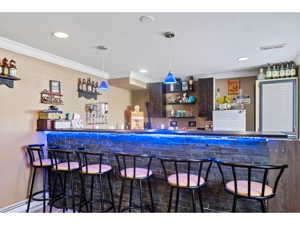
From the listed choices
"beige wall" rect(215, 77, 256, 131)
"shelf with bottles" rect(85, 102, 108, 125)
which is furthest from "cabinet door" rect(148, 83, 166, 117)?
"beige wall" rect(215, 77, 256, 131)

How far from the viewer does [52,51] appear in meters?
3.27

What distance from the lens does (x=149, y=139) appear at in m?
2.46

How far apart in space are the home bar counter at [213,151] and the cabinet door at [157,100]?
10.2 ft

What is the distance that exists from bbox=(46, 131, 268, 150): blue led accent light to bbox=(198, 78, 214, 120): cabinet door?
2989 mm

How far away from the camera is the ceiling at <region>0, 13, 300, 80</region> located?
2.14m

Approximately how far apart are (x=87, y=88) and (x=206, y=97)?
3095mm

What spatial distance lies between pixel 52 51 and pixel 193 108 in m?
3.90

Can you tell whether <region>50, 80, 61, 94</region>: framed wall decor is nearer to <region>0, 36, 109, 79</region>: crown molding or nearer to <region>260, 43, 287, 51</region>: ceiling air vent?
<region>0, 36, 109, 79</region>: crown molding

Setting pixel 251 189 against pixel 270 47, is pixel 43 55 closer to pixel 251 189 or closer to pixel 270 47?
pixel 251 189

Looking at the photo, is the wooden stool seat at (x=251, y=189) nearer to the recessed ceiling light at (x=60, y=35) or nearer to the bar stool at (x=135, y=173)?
the bar stool at (x=135, y=173)

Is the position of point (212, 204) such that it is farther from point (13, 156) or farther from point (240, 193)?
point (13, 156)

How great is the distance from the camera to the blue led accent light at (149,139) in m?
2.06
